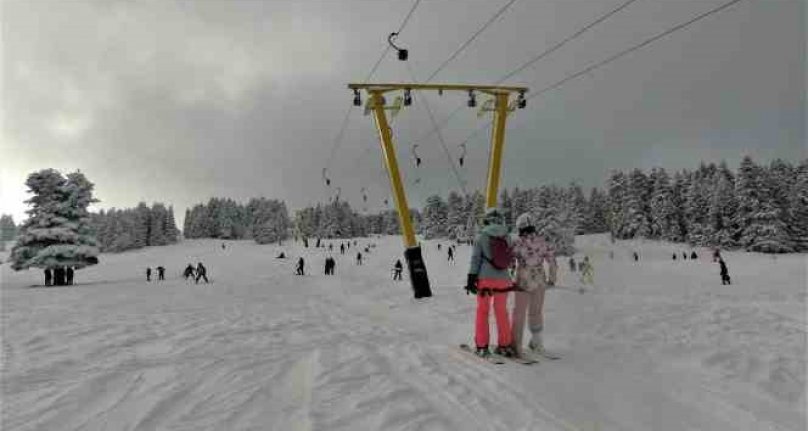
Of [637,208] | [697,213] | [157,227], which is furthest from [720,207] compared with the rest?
[157,227]

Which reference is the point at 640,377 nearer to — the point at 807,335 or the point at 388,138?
the point at 807,335

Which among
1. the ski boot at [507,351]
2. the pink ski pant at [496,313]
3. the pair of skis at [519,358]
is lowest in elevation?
the pair of skis at [519,358]

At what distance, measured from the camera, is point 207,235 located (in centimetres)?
13275

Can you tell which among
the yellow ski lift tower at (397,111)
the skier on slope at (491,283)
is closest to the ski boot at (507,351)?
the skier on slope at (491,283)

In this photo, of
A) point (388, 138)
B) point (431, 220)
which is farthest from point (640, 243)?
point (388, 138)

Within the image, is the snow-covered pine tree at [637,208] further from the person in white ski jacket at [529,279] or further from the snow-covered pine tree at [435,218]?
the person in white ski jacket at [529,279]

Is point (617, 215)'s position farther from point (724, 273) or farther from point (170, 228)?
point (170, 228)

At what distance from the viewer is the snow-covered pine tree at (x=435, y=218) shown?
10712cm

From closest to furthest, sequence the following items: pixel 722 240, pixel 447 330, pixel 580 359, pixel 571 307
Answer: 1. pixel 580 359
2. pixel 447 330
3. pixel 571 307
4. pixel 722 240

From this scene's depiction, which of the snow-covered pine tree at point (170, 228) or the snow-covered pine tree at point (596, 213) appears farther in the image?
the snow-covered pine tree at point (170, 228)

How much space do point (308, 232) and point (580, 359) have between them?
146550 mm

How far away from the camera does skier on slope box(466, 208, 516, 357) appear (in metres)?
5.95

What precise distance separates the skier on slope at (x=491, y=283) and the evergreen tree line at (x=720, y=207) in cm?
6976

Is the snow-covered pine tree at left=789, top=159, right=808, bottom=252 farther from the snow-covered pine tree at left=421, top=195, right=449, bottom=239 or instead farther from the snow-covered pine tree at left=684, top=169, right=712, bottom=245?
the snow-covered pine tree at left=421, top=195, right=449, bottom=239
